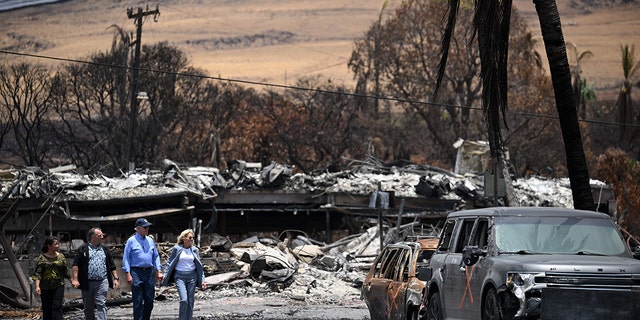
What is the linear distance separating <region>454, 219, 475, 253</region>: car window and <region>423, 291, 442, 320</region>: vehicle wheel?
712mm

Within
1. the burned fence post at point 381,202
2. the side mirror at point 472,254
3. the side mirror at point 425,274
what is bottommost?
the burned fence post at point 381,202

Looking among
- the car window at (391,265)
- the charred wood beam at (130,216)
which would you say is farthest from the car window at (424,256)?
the charred wood beam at (130,216)

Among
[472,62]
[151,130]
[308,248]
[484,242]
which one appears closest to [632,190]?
[472,62]

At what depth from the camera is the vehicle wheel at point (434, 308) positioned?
15852 mm

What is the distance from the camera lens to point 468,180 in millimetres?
42688

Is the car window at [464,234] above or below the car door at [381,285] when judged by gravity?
above

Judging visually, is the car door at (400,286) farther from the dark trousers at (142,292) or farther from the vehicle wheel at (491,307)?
the dark trousers at (142,292)

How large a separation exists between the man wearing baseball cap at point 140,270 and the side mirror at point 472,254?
5.56 meters

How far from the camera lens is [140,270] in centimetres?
1812

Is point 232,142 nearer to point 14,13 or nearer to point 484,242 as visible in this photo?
point 484,242

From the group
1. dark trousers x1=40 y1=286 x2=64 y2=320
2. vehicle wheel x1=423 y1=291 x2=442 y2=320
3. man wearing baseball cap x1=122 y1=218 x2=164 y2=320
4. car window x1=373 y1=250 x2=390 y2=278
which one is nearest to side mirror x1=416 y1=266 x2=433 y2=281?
vehicle wheel x1=423 y1=291 x2=442 y2=320

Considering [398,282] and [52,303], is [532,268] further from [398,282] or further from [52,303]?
[52,303]

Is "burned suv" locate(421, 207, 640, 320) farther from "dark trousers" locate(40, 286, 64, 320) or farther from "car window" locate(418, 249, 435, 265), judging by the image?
"dark trousers" locate(40, 286, 64, 320)

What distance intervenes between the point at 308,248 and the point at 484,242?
22591 mm
